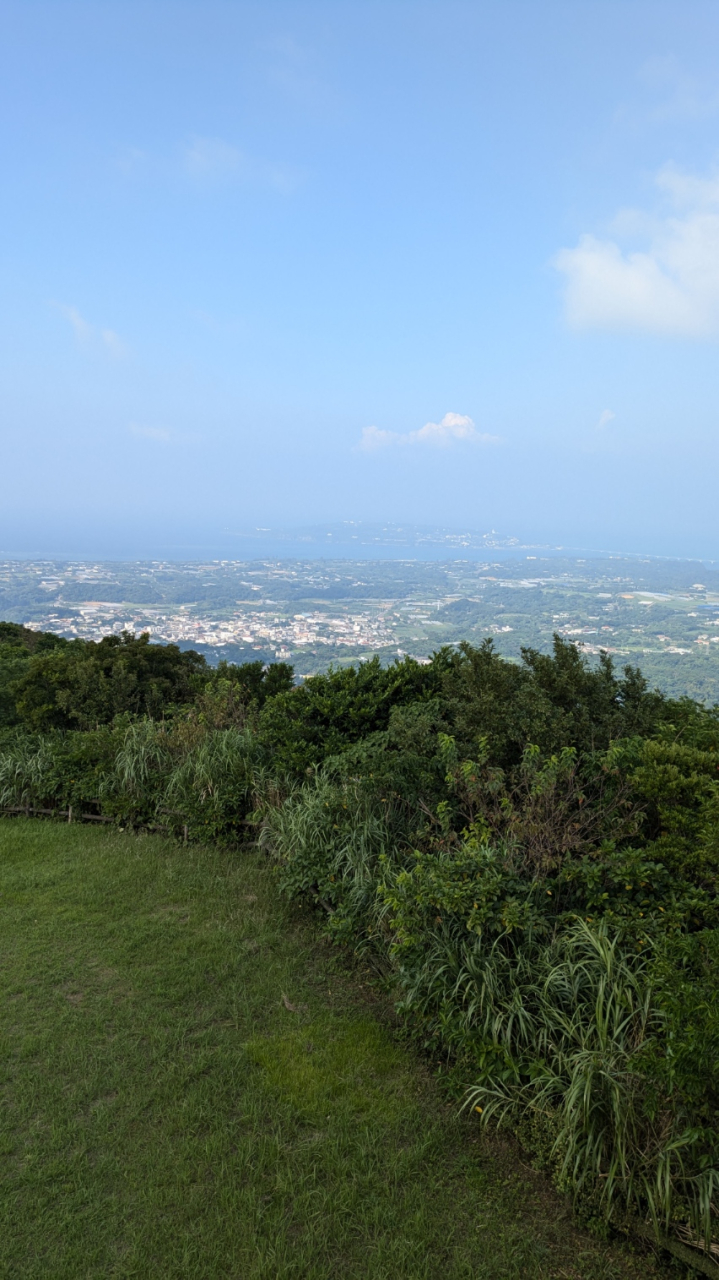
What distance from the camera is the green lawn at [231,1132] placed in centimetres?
236

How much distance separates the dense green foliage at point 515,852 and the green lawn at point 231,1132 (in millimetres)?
251

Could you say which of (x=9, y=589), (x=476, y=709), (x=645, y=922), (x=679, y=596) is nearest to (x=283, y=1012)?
(x=645, y=922)

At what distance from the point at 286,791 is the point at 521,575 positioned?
82.8 feet

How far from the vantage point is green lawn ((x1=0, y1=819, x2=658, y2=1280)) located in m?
2.36

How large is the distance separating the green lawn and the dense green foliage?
0.25 metres

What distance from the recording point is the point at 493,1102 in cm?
290

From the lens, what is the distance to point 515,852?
3.82 m

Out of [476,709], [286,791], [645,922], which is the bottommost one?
[286,791]

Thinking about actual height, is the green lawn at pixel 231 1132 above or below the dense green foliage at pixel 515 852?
below

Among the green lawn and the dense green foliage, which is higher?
the dense green foliage

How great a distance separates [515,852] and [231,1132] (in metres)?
1.97

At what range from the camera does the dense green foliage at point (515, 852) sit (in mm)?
2518

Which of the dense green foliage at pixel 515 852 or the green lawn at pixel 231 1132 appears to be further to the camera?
the dense green foliage at pixel 515 852

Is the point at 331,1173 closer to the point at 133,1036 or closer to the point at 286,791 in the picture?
the point at 133,1036
